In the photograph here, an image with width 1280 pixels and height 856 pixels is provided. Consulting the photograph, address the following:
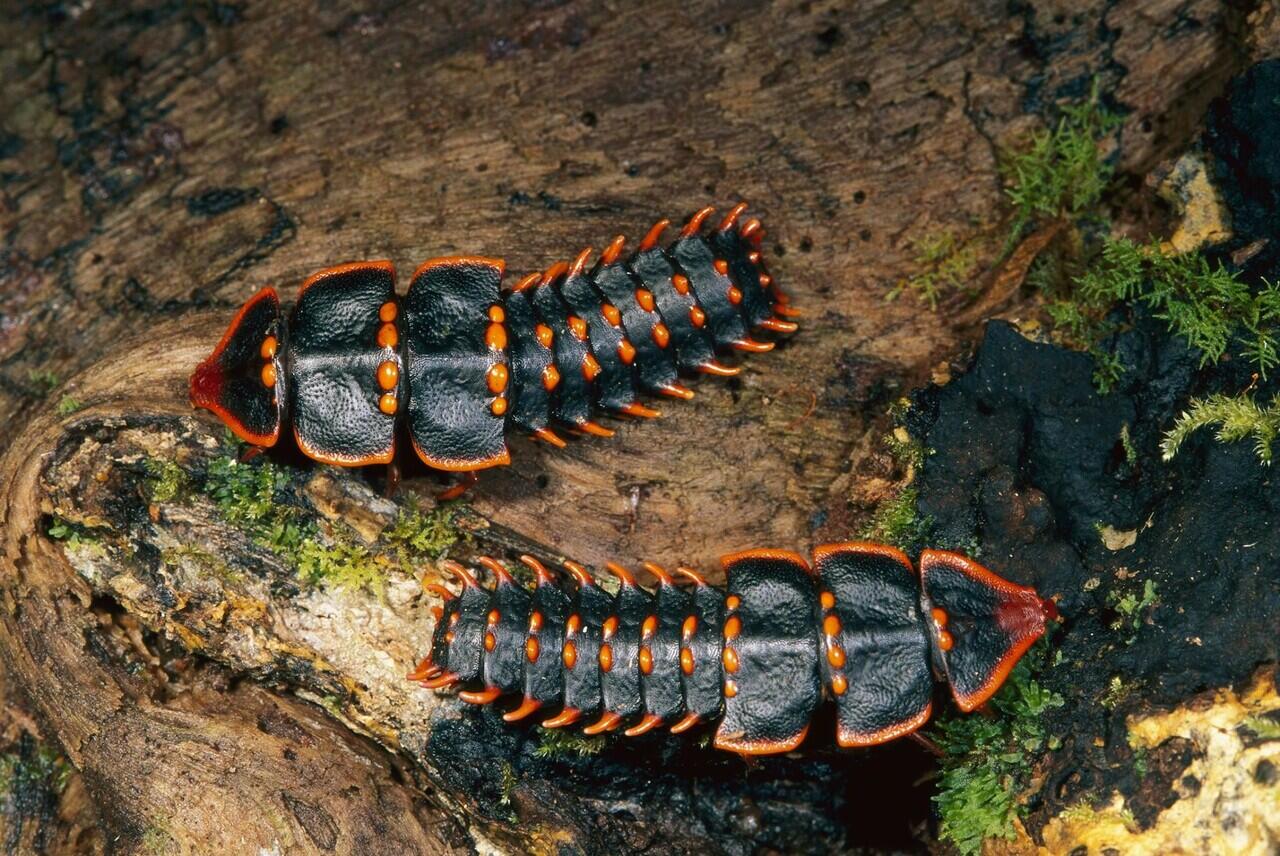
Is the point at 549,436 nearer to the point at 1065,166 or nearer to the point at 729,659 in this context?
the point at 729,659

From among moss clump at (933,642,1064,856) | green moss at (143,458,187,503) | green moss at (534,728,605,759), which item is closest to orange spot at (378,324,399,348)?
green moss at (143,458,187,503)

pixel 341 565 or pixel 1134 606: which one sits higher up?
pixel 341 565

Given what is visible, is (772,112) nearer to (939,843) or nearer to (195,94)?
(195,94)

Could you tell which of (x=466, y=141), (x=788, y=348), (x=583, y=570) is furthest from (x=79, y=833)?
(x=788, y=348)

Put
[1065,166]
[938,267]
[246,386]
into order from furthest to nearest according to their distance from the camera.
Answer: [938,267], [1065,166], [246,386]

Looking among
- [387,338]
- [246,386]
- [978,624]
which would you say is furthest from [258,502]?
[978,624]

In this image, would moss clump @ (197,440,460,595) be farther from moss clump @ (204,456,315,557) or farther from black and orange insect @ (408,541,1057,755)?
black and orange insect @ (408,541,1057,755)

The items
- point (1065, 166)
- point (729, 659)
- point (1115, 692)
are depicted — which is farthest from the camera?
point (1065, 166)
